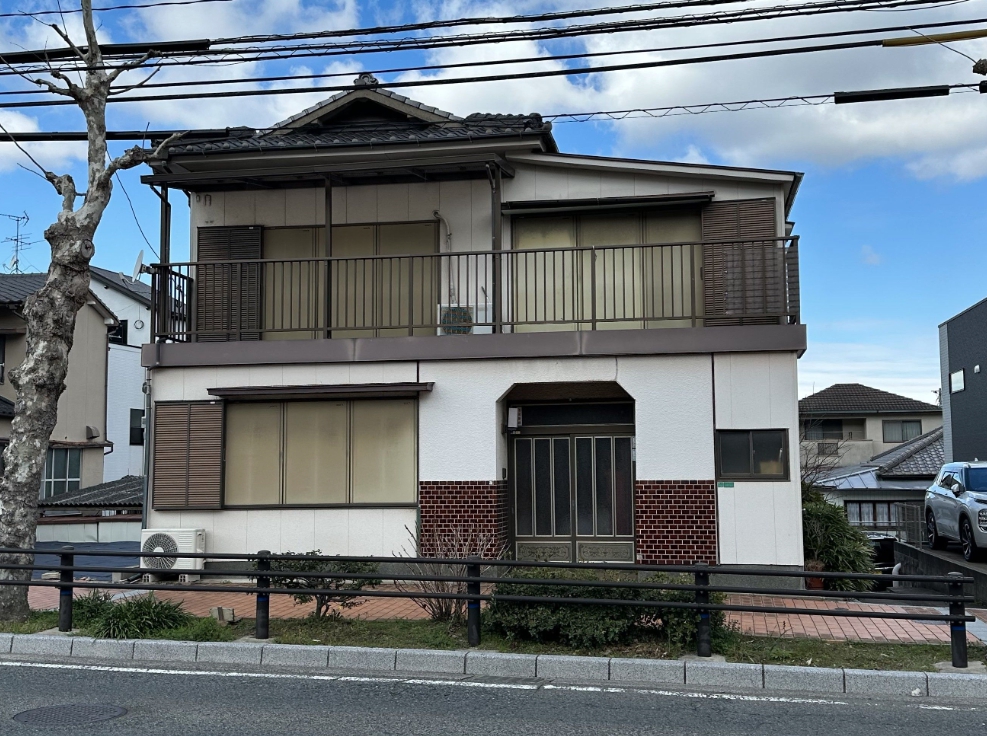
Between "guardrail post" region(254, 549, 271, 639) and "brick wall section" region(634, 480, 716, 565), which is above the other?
"brick wall section" region(634, 480, 716, 565)

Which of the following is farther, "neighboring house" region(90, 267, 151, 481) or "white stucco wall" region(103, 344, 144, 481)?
"neighboring house" region(90, 267, 151, 481)

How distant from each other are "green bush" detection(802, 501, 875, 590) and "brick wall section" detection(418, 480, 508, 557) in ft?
14.5

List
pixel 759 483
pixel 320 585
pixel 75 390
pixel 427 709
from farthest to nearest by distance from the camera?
pixel 75 390
pixel 759 483
pixel 320 585
pixel 427 709

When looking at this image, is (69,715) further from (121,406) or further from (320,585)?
(121,406)

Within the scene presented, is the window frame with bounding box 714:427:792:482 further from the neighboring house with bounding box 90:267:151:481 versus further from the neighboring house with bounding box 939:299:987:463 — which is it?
the neighboring house with bounding box 90:267:151:481

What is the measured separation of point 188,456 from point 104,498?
9.34 m

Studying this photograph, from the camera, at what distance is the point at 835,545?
1409 cm

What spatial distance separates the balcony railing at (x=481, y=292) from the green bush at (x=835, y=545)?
9.87 ft

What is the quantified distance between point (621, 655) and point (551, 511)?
245 inches

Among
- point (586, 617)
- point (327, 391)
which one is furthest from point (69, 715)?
point (327, 391)

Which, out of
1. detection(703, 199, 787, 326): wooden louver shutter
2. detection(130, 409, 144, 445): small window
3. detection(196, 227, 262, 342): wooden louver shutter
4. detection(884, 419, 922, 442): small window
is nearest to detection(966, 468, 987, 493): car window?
detection(703, 199, 787, 326): wooden louver shutter

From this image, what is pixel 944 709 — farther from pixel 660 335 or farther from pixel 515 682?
pixel 660 335

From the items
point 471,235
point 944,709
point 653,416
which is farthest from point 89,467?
point 944,709

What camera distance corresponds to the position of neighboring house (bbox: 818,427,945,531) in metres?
34.8
